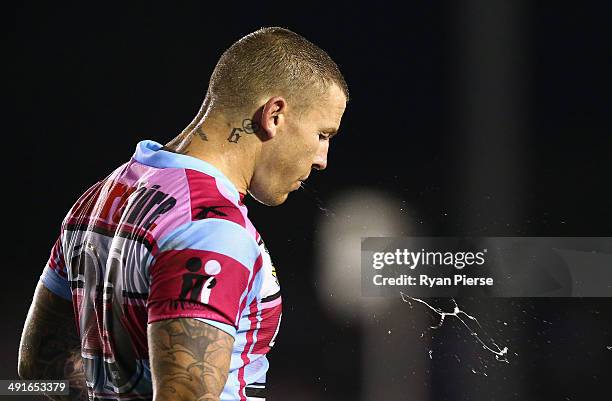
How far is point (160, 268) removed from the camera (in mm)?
518

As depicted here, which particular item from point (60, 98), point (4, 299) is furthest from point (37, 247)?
point (60, 98)

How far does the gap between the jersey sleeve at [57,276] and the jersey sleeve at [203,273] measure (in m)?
0.22

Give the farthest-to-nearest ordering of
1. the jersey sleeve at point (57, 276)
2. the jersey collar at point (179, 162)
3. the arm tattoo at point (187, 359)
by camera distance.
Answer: the jersey sleeve at point (57, 276) → the jersey collar at point (179, 162) → the arm tattoo at point (187, 359)

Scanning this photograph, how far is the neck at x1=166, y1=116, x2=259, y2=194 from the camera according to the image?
2.10 feet

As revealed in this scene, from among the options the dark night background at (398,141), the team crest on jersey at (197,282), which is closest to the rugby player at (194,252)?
the team crest on jersey at (197,282)

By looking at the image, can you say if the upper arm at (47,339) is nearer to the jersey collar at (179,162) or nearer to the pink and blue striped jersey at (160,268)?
the pink and blue striped jersey at (160,268)

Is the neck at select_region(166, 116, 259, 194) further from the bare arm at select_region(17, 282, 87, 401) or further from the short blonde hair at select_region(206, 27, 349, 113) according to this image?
the bare arm at select_region(17, 282, 87, 401)

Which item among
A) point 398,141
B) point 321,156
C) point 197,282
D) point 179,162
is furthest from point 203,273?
point 398,141

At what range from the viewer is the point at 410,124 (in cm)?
202

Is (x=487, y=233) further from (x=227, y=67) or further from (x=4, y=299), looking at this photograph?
(x=227, y=67)

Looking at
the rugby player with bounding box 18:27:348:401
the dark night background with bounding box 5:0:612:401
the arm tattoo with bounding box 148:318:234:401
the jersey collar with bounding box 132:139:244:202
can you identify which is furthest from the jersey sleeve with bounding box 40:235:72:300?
the dark night background with bounding box 5:0:612:401

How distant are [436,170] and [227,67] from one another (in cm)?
138

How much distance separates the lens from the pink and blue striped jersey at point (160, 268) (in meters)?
0.51

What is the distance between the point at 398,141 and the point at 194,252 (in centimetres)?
155
